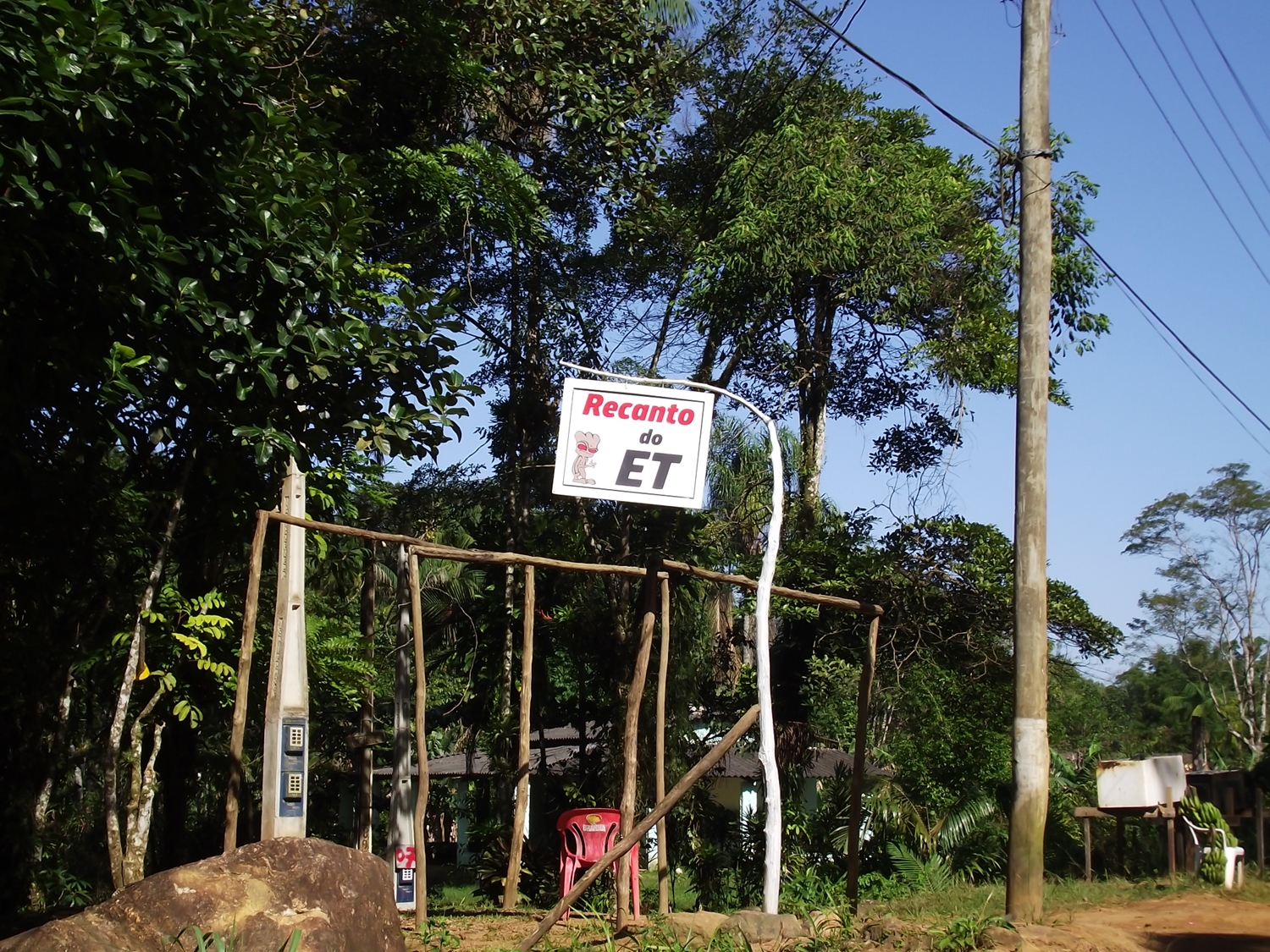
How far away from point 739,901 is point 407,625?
233 inches

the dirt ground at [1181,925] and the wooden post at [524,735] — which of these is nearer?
the wooden post at [524,735]

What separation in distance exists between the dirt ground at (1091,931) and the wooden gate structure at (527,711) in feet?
0.94

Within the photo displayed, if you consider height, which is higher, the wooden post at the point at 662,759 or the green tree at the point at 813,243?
the green tree at the point at 813,243

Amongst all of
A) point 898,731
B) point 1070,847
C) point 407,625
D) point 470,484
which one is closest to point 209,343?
point 407,625

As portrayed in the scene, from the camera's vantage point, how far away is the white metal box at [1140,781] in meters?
12.0

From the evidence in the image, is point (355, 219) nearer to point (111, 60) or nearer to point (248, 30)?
point (248, 30)

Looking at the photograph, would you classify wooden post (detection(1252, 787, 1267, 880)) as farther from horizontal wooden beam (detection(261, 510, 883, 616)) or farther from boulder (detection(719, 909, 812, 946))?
boulder (detection(719, 909, 812, 946))

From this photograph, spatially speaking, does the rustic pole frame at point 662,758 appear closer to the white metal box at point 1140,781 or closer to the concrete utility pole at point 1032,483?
the concrete utility pole at point 1032,483

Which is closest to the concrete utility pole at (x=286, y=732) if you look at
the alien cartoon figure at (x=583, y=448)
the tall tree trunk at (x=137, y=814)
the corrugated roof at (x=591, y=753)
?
the alien cartoon figure at (x=583, y=448)

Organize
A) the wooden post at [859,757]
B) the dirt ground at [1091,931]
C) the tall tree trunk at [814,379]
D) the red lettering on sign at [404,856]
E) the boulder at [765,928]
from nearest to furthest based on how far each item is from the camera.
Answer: the boulder at [765,928] → the dirt ground at [1091,931] → the wooden post at [859,757] → the red lettering on sign at [404,856] → the tall tree trunk at [814,379]

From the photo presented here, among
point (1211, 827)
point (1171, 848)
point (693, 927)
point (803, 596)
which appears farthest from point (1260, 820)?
point (693, 927)

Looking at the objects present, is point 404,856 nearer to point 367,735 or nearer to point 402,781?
point 402,781

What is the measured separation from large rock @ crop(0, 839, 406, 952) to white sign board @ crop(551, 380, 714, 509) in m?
2.55

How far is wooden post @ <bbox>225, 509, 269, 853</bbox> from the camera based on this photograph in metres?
6.61
